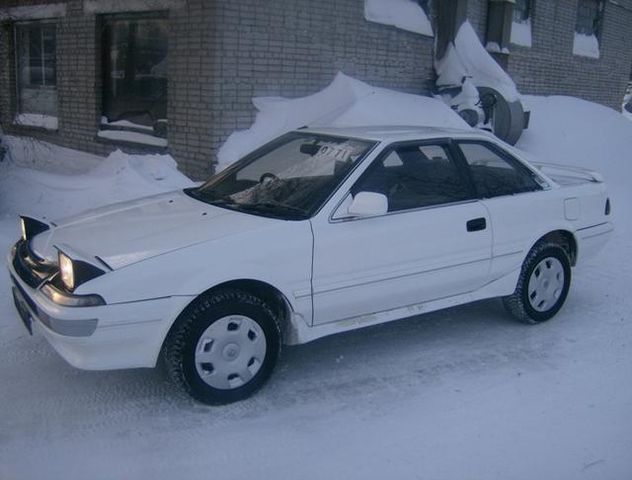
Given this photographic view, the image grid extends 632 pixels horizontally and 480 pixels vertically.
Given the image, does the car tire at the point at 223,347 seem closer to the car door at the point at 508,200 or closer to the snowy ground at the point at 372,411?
the snowy ground at the point at 372,411

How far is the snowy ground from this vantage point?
3260mm

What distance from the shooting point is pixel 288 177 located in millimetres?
4422

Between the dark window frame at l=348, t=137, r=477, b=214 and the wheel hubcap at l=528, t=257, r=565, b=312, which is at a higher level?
the dark window frame at l=348, t=137, r=477, b=214

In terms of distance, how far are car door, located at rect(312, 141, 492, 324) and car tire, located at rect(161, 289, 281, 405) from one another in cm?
36

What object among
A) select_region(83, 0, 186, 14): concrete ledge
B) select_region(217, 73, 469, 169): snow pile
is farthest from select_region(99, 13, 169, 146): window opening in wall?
select_region(217, 73, 469, 169): snow pile

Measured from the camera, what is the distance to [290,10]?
27.4 ft

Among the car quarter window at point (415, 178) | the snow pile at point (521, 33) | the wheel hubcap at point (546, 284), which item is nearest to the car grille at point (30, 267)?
the car quarter window at point (415, 178)

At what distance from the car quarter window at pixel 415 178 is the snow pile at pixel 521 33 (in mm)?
8897

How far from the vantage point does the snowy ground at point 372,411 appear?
3260mm

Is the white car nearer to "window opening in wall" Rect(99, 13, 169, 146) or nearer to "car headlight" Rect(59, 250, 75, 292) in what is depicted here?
"car headlight" Rect(59, 250, 75, 292)

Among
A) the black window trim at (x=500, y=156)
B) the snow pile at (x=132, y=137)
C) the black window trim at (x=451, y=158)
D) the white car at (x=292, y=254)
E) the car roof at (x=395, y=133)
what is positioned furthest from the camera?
the snow pile at (x=132, y=137)

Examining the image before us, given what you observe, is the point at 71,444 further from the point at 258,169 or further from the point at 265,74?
the point at 265,74

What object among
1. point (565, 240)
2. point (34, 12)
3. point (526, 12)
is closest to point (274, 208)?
point (565, 240)

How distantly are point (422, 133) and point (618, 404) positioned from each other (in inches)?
80.9
